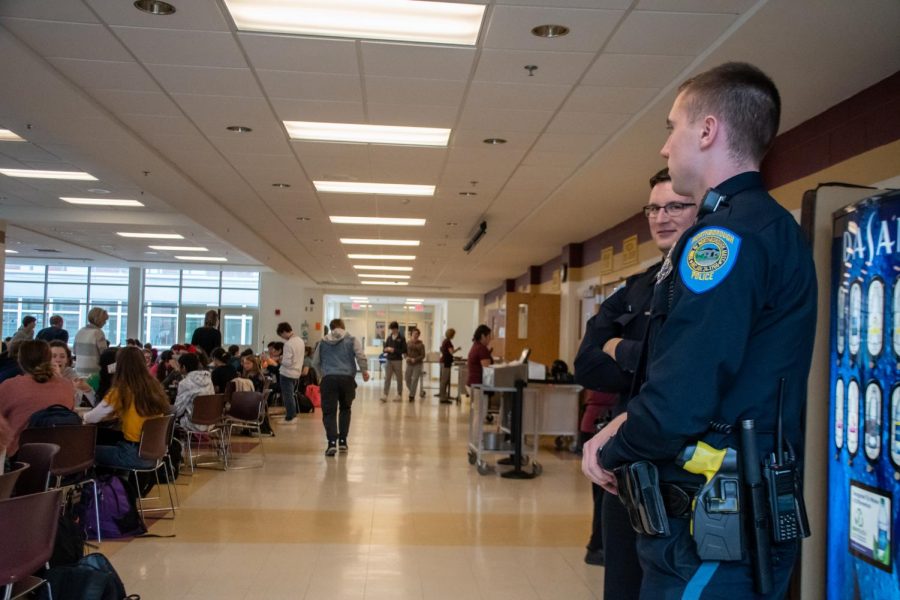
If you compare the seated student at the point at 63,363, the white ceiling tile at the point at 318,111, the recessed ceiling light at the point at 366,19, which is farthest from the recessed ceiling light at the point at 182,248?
the recessed ceiling light at the point at 366,19

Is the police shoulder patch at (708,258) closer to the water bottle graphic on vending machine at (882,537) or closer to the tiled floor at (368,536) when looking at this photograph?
the water bottle graphic on vending machine at (882,537)

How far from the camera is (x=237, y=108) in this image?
20.8 ft

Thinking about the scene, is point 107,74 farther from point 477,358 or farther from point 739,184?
point 477,358

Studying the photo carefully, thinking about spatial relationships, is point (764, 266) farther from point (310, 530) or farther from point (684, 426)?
point (310, 530)

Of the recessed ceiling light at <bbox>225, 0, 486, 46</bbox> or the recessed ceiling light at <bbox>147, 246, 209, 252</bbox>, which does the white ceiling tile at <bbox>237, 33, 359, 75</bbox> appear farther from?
the recessed ceiling light at <bbox>147, 246, 209, 252</bbox>

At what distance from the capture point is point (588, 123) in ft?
21.2

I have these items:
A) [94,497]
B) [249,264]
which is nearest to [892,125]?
[94,497]

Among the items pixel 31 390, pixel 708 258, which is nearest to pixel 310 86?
pixel 31 390

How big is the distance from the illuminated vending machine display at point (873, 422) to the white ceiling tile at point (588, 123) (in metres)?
3.87

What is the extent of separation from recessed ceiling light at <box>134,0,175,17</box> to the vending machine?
11.7ft

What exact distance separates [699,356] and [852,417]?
1860mm

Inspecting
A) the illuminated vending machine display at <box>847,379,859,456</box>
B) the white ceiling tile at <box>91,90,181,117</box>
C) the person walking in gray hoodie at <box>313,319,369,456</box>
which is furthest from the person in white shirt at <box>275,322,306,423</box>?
the illuminated vending machine display at <box>847,379,859,456</box>

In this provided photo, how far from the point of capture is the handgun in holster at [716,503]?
1362 millimetres

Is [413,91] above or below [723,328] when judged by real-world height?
above
